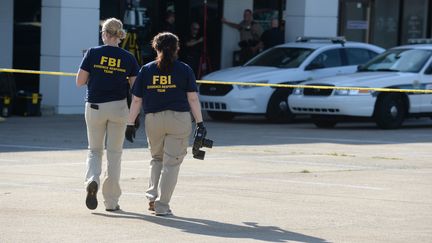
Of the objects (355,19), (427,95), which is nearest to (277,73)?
(427,95)

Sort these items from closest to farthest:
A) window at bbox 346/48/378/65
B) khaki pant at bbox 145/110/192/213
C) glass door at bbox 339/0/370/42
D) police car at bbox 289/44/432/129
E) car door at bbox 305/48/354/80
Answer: khaki pant at bbox 145/110/192/213 < police car at bbox 289/44/432/129 < car door at bbox 305/48/354/80 < window at bbox 346/48/378/65 < glass door at bbox 339/0/370/42

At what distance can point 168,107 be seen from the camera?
10.1m

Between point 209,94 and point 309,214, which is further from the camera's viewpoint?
point 209,94

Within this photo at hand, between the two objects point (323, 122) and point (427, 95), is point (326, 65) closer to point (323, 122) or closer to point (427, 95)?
point (323, 122)

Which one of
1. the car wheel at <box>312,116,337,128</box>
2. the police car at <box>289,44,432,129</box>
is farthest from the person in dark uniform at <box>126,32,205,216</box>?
the car wheel at <box>312,116,337,128</box>

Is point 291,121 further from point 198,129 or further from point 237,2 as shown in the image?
point 198,129

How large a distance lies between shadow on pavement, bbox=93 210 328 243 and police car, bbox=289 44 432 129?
11103 millimetres

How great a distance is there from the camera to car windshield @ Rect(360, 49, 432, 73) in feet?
71.3

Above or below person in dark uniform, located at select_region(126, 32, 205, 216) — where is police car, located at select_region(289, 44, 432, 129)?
below

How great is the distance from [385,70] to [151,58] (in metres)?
6.64

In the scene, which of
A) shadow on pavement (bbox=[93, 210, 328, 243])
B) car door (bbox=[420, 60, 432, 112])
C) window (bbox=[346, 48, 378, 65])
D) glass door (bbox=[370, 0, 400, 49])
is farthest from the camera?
glass door (bbox=[370, 0, 400, 49])

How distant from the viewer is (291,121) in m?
22.8

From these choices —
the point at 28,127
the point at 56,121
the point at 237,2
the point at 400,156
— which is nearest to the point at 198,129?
the point at 400,156

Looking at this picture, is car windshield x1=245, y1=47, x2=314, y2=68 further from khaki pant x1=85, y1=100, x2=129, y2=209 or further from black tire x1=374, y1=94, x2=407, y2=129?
khaki pant x1=85, y1=100, x2=129, y2=209
